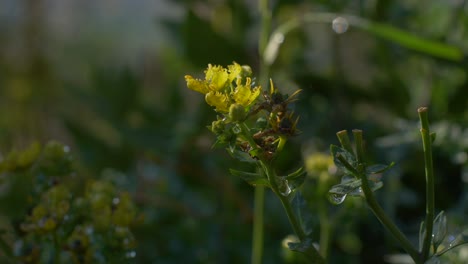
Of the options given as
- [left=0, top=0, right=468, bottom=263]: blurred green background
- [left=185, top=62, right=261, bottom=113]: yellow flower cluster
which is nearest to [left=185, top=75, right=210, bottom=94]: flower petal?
[left=185, top=62, right=261, bottom=113]: yellow flower cluster

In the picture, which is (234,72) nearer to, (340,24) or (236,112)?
(236,112)

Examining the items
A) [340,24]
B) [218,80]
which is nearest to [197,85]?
[218,80]

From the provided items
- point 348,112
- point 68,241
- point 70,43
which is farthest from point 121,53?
point 68,241

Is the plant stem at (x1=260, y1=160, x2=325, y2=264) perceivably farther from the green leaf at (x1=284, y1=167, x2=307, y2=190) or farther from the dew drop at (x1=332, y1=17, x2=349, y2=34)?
the dew drop at (x1=332, y1=17, x2=349, y2=34)

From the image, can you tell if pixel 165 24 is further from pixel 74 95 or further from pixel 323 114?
pixel 323 114

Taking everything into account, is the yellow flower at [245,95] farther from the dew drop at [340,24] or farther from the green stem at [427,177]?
the dew drop at [340,24]

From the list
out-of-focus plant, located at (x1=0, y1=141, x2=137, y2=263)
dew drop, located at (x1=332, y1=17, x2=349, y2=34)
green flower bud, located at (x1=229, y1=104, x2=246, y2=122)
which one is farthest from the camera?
dew drop, located at (x1=332, y1=17, x2=349, y2=34)
